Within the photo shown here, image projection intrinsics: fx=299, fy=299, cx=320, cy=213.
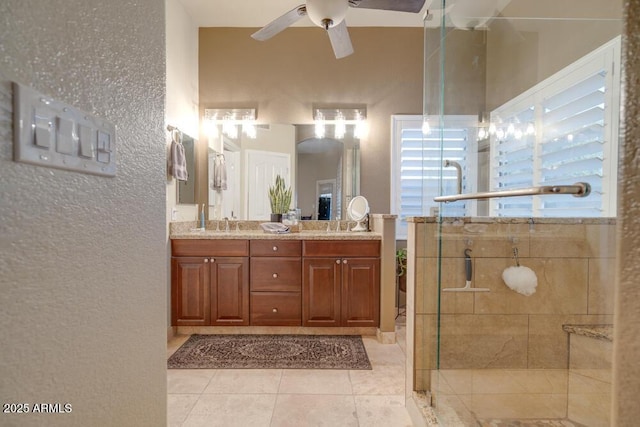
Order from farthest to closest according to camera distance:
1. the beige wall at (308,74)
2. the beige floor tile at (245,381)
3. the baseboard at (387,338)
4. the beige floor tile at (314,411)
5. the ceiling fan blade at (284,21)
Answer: the beige wall at (308,74) < the baseboard at (387,338) < the ceiling fan blade at (284,21) < the beige floor tile at (245,381) < the beige floor tile at (314,411)

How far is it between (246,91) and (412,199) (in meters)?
2.07

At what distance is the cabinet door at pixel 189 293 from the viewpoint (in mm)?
2590

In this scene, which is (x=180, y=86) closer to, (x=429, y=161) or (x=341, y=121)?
(x=341, y=121)

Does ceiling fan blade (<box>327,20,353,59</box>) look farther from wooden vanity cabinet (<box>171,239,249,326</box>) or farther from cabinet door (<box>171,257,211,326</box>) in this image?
cabinet door (<box>171,257,211,326</box>)

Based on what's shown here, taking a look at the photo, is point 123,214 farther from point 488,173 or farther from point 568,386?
point 488,173

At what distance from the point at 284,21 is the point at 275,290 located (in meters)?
2.08

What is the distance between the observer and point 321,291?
2588 millimetres

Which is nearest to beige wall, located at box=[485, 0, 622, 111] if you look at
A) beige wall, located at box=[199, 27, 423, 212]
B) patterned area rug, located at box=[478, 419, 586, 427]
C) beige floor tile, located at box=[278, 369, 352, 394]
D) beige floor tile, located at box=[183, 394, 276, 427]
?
beige wall, located at box=[199, 27, 423, 212]

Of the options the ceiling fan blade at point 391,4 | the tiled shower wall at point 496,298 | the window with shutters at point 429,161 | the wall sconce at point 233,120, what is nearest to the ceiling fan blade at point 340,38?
the ceiling fan blade at point 391,4

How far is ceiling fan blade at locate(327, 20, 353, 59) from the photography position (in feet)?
6.85

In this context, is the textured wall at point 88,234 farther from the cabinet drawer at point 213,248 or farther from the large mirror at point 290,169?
the large mirror at point 290,169

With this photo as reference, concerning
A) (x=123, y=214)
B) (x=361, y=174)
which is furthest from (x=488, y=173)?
(x=123, y=214)

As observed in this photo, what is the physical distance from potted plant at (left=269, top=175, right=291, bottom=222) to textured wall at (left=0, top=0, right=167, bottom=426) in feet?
7.48

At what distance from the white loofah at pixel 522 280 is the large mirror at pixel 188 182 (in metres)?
2.62
